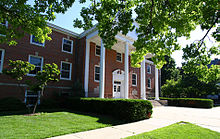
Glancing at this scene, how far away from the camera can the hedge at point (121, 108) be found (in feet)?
28.8

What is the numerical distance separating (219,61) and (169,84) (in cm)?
1718

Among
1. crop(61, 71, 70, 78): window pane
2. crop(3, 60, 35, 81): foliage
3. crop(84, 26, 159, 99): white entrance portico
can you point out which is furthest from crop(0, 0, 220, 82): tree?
crop(61, 71, 70, 78): window pane

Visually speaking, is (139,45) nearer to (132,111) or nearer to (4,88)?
(132,111)

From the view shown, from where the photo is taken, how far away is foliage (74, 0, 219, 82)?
5.05m

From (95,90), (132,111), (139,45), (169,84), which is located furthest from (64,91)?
(169,84)

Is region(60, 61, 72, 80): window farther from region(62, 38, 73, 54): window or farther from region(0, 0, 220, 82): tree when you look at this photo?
region(0, 0, 220, 82): tree

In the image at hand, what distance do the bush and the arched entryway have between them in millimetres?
10789

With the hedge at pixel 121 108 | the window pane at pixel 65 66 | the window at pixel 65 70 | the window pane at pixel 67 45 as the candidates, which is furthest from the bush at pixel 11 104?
the window pane at pixel 67 45

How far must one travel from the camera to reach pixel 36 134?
5.45m

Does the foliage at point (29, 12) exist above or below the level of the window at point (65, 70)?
above

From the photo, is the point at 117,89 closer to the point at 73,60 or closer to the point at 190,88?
the point at 73,60

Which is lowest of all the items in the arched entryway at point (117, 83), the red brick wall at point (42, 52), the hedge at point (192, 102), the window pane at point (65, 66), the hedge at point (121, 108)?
the hedge at point (192, 102)

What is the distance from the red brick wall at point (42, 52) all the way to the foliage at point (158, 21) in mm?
10489

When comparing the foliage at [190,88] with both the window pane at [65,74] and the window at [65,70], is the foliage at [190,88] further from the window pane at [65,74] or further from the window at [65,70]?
the window pane at [65,74]
